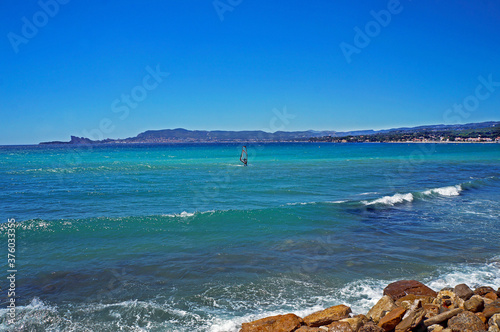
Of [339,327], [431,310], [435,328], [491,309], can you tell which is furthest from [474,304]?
[339,327]

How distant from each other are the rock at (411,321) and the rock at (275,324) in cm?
228

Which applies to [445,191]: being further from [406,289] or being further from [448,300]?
[448,300]

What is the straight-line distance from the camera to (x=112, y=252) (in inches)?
571

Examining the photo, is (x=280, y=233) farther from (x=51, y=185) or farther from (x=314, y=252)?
(x=51, y=185)

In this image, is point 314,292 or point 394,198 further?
point 394,198

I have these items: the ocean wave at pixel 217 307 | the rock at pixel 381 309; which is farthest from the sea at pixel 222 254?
the rock at pixel 381 309

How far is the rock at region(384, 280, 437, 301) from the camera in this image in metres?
9.63

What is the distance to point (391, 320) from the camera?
302 inches

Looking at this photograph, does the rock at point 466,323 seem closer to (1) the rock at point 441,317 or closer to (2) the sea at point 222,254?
(1) the rock at point 441,317

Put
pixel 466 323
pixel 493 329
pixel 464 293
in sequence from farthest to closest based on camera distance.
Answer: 1. pixel 464 293
2. pixel 466 323
3. pixel 493 329

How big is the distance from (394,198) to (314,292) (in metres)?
17.4

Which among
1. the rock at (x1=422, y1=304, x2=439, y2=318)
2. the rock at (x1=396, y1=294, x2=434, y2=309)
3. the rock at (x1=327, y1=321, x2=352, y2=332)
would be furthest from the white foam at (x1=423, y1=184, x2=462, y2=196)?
the rock at (x1=327, y1=321, x2=352, y2=332)

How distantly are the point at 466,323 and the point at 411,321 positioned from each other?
3.60 feet

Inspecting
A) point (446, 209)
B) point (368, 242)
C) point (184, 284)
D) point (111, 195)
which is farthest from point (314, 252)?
point (111, 195)
